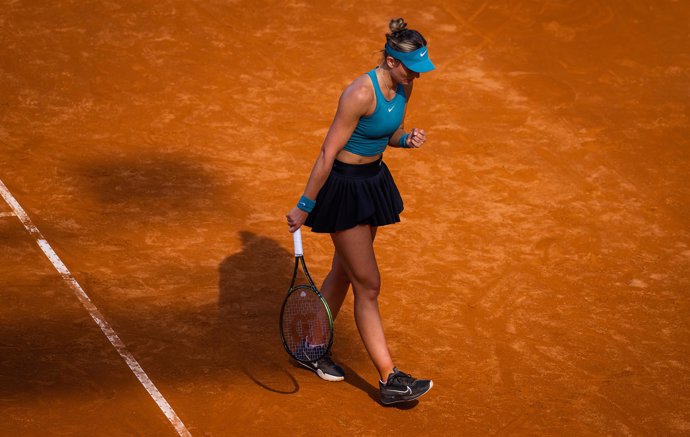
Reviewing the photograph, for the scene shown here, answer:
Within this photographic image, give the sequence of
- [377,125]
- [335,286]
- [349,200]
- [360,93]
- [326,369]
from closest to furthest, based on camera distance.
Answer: [360,93], [377,125], [349,200], [335,286], [326,369]

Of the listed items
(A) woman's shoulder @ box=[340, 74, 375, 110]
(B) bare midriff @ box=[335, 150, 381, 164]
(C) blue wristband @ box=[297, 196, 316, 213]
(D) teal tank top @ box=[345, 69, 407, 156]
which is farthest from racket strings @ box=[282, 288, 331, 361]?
(A) woman's shoulder @ box=[340, 74, 375, 110]

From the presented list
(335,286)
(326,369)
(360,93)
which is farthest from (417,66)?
(326,369)

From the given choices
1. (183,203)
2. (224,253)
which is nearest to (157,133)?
(183,203)

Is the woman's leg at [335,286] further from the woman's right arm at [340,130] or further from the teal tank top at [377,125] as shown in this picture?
the teal tank top at [377,125]

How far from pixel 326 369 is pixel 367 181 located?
1.33 m

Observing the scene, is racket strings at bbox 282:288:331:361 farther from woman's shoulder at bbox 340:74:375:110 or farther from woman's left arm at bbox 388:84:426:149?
woman's shoulder at bbox 340:74:375:110

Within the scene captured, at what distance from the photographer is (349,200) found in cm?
633

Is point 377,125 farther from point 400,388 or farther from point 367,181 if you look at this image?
point 400,388

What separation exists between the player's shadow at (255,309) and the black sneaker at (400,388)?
62cm

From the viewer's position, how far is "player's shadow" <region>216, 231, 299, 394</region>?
7012 millimetres

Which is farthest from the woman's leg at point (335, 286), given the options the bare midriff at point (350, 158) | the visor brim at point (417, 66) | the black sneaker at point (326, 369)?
the visor brim at point (417, 66)

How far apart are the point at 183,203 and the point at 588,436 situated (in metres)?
3.83

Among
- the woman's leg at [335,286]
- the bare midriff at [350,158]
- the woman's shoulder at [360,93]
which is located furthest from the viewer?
the woman's leg at [335,286]

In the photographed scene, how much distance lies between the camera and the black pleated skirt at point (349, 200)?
20.7 feet
